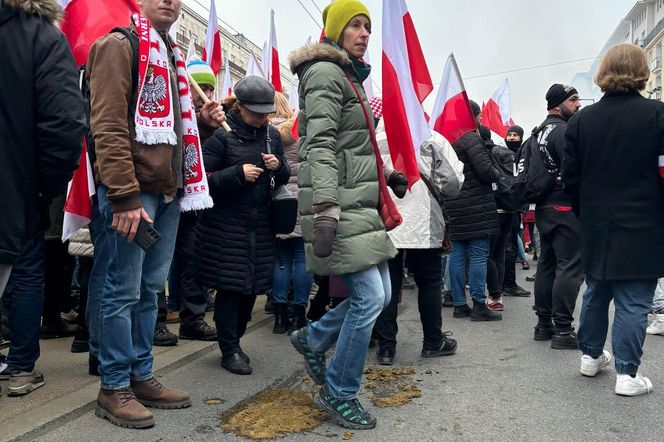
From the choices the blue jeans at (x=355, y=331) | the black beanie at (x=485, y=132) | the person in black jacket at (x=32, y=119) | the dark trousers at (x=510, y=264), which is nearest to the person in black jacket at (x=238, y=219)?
the blue jeans at (x=355, y=331)

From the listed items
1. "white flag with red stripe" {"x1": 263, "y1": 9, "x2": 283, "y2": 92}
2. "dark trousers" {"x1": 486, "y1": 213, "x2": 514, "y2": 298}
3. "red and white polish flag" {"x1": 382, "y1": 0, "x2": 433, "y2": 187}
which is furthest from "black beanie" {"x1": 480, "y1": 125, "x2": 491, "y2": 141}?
Result: "white flag with red stripe" {"x1": 263, "y1": 9, "x2": 283, "y2": 92}

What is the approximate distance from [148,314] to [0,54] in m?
1.58

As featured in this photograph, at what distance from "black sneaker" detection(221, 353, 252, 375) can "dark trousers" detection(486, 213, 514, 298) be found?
354 centimetres

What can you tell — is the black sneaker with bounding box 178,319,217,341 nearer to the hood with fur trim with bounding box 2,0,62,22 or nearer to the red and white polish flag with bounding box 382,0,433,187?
the red and white polish flag with bounding box 382,0,433,187

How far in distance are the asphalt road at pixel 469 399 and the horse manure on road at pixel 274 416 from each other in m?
0.08

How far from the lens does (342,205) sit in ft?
10.9

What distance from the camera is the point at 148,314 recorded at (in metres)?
3.55

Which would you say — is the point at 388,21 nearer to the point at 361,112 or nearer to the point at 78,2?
the point at 361,112

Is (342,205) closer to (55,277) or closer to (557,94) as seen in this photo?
(55,277)

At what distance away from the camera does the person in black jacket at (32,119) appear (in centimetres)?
246

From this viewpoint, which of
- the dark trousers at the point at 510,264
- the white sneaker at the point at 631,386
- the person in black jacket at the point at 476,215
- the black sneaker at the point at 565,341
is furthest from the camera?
the dark trousers at the point at 510,264

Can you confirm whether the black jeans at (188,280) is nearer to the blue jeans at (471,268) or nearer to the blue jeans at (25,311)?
A: the blue jeans at (25,311)

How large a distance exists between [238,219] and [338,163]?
1233 mm

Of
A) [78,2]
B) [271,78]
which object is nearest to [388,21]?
[78,2]
